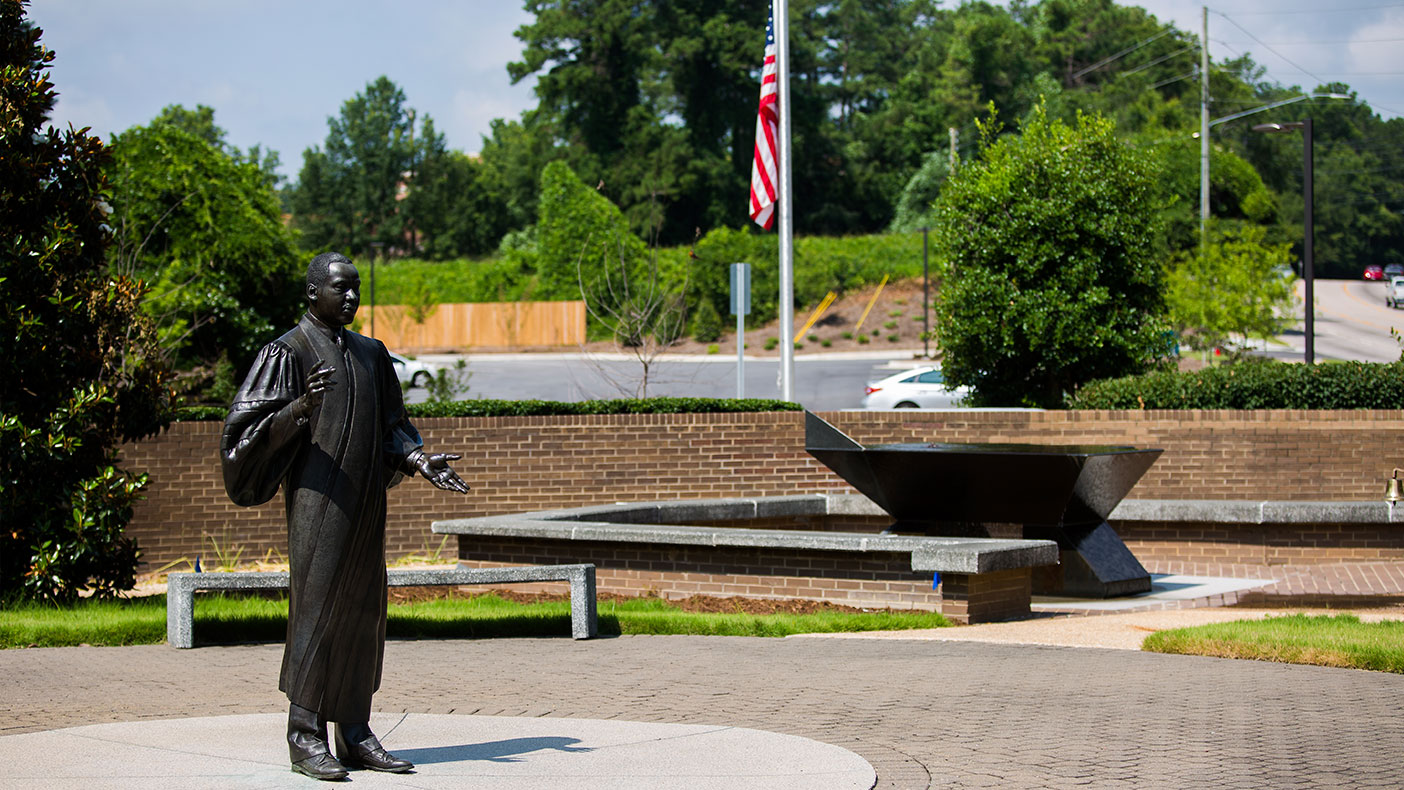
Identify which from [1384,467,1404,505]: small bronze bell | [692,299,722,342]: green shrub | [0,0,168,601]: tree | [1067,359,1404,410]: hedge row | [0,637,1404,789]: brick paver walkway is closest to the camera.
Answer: [0,637,1404,789]: brick paver walkway

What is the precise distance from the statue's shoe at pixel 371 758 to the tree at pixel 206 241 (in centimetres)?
2046

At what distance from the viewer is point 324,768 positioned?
540 centimetres

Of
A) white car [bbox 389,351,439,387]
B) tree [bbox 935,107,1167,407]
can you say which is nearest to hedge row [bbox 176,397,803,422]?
tree [bbox 935,107,1167,407]

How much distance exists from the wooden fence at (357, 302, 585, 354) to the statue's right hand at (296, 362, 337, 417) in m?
52.2

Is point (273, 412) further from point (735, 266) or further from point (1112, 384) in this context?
point (1112, 384)

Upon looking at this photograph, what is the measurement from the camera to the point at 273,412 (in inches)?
213

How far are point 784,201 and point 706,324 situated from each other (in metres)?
36.8

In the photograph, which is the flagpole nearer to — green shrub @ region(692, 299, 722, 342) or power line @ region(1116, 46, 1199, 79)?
green shrub @ region(692, 299, 722, 342)

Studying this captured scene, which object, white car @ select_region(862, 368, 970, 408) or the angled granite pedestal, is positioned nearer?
the angled granite pedestal

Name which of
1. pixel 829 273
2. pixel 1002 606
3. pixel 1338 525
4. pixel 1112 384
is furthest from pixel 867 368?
pixel 1002 606

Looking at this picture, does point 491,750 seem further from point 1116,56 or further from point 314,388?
point 1116,56

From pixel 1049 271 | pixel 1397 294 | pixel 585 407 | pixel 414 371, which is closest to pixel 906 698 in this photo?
pixel 585 407

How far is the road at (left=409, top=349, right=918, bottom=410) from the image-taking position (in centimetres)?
3437

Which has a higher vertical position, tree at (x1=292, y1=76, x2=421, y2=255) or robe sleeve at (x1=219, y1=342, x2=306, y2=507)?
tree at (x1=292, y1=76, x2=421, y2=255)
